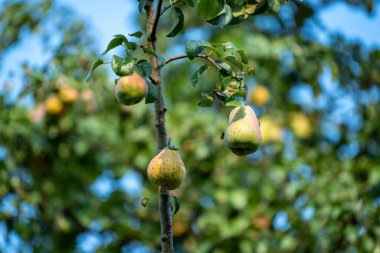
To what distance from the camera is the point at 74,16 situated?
15.4 ft

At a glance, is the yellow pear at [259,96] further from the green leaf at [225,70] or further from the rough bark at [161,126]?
the rough bark at [161,126]

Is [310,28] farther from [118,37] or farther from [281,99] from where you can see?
[118,37]

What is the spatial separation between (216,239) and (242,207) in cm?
31

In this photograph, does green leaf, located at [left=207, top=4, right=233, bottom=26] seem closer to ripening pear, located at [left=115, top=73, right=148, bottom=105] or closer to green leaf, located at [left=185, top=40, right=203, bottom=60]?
green leaf, located at [left=185, top=40, right=203, bottom=60]

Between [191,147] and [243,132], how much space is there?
9.46ft

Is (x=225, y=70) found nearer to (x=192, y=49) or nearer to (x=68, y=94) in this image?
(x=192, y=49)

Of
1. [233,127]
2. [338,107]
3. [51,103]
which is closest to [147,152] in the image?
[51,103]

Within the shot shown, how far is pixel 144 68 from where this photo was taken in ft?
5.01

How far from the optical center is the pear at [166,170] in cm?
149

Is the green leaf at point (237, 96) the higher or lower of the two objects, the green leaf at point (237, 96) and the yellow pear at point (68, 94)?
the higher

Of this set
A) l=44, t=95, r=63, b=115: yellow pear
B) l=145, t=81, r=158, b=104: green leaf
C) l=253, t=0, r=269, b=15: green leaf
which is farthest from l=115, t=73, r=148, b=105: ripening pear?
l=44, t=95, r=63, b=115: yellow pear

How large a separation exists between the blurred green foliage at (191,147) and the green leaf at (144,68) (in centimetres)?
221

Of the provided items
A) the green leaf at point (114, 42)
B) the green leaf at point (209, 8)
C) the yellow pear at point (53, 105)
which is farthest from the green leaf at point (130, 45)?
the yellow pear at point (53, 105)

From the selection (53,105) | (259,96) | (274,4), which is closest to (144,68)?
(274,4)
